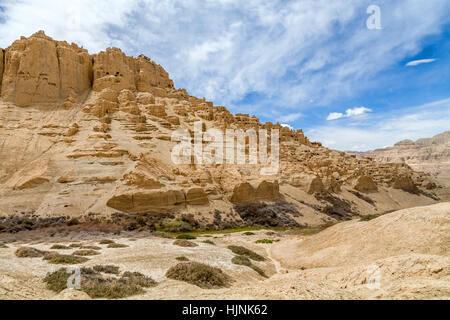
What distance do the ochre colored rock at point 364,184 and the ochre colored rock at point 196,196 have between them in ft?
109

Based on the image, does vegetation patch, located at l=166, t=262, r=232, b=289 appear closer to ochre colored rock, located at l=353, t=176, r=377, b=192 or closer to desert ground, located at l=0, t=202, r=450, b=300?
desert ground, located at l=0, t=202, r=450, b=300

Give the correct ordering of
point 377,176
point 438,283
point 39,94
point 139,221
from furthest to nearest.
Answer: point 377,176 → point 39,94 → point 139,221 → point 438,283

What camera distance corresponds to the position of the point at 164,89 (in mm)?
58625

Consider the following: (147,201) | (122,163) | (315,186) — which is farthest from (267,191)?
(122,163)

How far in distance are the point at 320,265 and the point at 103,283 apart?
908 centimetres

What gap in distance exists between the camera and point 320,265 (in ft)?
37.9

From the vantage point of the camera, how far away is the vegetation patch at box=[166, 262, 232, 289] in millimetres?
7902

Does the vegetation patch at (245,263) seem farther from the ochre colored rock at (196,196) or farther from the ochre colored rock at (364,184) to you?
the ochre colored rock at (364,184)

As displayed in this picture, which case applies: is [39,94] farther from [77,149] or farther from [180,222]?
[180,222]

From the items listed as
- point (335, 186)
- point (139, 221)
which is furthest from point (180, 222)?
point (335, 186)

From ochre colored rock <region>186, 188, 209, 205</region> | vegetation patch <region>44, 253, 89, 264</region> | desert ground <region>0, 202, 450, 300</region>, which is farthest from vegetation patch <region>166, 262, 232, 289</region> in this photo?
ochre colored rock <region>186, 188, 209, 205</region>

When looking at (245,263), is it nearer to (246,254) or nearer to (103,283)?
(246,254)

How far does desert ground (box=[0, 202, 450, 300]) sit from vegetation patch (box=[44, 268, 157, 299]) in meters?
0.25

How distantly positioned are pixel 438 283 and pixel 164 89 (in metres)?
59.8
